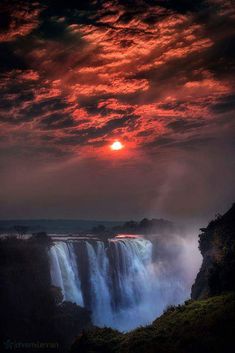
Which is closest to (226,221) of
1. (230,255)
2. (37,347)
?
(230,255)

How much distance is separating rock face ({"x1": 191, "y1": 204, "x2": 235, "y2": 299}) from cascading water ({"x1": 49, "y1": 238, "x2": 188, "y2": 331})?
61.6ft

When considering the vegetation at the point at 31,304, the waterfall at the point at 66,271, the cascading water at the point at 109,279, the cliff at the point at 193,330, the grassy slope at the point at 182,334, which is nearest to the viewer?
the grassy slope at the point at 182,334

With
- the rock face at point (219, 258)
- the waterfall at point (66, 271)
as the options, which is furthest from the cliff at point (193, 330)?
the waterfall at point (66, 271)

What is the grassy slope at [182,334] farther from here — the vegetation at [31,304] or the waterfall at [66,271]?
the waterfall at [66,271]

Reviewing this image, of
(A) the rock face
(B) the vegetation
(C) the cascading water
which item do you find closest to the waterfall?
(C) the cascading water

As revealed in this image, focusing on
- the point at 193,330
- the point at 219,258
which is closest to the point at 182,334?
the point at 193,330

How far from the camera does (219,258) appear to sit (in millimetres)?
21375

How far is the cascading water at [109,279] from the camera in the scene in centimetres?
4399

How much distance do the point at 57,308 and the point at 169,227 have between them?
42558mm

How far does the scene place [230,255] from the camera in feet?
67.2

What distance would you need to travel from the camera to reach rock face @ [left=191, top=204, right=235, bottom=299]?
1908 cm

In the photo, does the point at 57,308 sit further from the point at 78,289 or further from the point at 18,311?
the point at 78,289

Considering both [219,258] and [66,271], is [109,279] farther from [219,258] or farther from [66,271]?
[219,258]

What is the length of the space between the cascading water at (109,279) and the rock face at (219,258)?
61.6 ft
